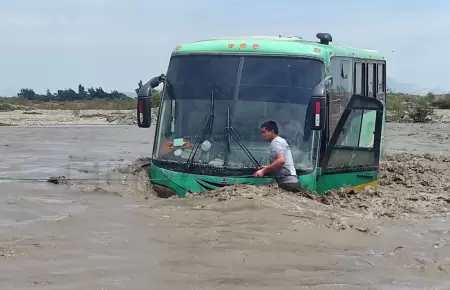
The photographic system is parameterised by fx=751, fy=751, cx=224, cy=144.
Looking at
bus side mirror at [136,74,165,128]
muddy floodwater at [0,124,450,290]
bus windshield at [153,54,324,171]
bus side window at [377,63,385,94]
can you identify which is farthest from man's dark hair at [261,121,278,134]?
bus side window at [377,63,385,94]

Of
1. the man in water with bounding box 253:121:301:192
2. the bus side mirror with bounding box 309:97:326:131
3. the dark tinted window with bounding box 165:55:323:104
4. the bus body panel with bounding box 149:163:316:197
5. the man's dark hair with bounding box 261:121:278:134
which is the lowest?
the bus body panel with bounding box 149:163:316:197

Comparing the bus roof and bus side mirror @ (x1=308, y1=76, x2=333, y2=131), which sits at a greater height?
the bus roof

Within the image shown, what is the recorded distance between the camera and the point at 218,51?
10328 millimetres

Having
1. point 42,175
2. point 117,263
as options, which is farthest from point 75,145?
point 117,263

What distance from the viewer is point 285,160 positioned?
9.48 metres

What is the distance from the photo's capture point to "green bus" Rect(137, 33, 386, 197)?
385 inches

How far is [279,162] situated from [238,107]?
1.05 meters

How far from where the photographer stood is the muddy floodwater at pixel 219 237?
6125 mm

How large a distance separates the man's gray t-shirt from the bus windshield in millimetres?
236

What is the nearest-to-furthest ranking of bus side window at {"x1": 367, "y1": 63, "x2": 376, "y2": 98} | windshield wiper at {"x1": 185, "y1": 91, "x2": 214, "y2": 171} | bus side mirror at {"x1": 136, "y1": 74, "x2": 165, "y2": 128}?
windshield wiper at {"x1": 185, "y1": 91, "x2": 214, "y2": 171}
bus side mirror at {"x1": 136, "y1": 74, "x2": 165, "y2": 128}
bus side window at {"x1": 367, "y1": 63, "x2": 376, "y2": 98}

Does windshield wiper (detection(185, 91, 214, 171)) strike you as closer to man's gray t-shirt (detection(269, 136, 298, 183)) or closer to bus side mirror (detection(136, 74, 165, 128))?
bus side mirror (detection(136, 74, 165, 128))

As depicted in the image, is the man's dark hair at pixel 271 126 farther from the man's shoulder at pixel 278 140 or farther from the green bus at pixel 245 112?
the green bus at pixel 245 112

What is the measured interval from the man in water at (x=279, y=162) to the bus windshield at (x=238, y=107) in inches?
9.4

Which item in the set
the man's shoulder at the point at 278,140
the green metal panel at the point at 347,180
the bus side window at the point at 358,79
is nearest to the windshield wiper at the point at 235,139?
the man's shoulder at the point at 278,140
